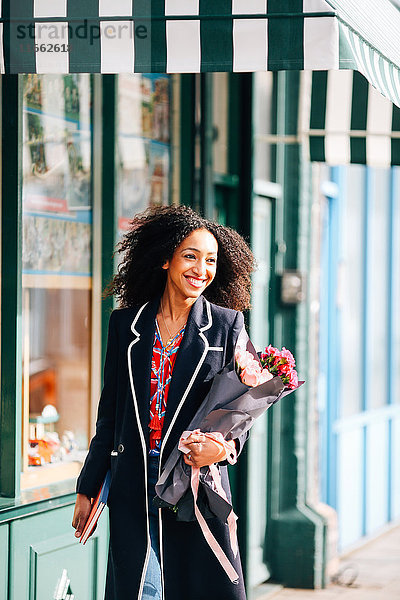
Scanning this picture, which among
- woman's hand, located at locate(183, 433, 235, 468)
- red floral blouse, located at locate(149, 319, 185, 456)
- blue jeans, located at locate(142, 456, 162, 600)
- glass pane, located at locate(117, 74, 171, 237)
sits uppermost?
glass pane, located at locate(117, 74, 171, 237)

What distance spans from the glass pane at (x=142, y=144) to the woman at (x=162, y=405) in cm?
184

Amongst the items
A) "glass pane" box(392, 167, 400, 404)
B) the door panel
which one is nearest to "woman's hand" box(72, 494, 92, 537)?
the door panel

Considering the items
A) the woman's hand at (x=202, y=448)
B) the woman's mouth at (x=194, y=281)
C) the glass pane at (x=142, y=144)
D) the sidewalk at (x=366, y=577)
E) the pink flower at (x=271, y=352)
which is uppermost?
the glass pane at (x=142, y=144)

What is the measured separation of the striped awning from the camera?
3418mm

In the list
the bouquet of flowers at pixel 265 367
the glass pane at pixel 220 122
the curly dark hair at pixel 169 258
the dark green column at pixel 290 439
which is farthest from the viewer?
the dark green column at pixel 290 439

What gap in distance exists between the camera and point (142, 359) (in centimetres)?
366

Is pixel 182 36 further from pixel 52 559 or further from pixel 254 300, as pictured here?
pixel 254 300

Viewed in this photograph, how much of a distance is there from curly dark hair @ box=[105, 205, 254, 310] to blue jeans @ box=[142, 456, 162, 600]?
2.22 ft

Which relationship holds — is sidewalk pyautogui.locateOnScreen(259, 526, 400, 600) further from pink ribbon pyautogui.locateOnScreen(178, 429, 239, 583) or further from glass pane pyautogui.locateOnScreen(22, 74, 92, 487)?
pink ribbon pyautogui.locateOnScreen(178, 429, 239, 583)

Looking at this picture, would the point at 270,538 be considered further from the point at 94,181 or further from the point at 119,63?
the point at 119,63

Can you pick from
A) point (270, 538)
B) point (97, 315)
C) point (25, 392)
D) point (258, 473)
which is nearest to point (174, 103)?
point (97, 315)

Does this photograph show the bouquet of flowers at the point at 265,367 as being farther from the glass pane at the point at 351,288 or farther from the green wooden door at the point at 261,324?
the glass pane at the point at 351,288

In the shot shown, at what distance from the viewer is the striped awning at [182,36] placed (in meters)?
3.42

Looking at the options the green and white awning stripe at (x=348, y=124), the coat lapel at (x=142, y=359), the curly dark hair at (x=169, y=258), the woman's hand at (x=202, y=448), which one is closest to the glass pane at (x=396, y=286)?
the green and white awning stripe at (x=348, y=124)
